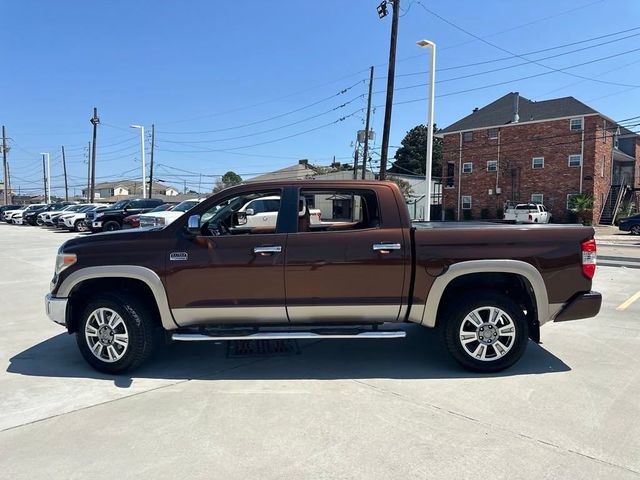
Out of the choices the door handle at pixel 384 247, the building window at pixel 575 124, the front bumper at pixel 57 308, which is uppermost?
the building window at pixel 575 124

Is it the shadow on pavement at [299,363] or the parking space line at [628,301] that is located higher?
the parking space line at [628,301]

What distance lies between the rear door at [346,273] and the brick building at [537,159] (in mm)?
36818

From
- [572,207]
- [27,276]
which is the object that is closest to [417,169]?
[572,207]

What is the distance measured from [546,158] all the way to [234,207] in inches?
1514

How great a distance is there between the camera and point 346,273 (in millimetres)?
4672

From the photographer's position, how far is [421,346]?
19.1 feet

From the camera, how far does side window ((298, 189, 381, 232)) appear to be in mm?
5102

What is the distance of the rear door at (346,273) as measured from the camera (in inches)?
184

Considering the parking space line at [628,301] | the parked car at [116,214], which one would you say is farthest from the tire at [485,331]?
the parked car at [116,214]

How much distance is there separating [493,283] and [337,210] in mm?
2120

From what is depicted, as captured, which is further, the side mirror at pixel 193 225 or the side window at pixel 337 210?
the side window at pixel 337 210

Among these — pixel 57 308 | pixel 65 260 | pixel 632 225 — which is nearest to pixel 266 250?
pixel 65 260

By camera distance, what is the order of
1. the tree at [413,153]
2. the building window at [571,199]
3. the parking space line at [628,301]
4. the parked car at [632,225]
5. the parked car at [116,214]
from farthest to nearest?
1. the tree at [413,153]
2. the building window at [571,199]
3. the parked car at [632,225]
4. the parked car at [116,214]
5. the parking space line at [628,301]

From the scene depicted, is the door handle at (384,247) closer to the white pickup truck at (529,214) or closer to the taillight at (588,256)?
the taillight at (588,256)
